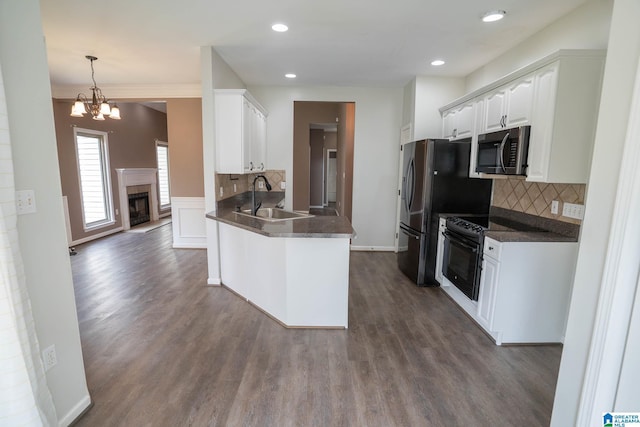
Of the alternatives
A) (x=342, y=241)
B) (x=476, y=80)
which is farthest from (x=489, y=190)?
(x=342, y=241)

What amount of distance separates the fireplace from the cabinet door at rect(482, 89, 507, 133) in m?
6.95

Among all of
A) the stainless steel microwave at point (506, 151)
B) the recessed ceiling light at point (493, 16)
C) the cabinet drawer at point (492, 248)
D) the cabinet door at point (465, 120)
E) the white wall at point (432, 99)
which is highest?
the recessed ceiling light at point (493, 16)

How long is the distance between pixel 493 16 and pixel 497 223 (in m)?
1.90

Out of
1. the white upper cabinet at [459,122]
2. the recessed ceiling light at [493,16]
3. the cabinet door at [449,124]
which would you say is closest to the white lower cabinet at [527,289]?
the white upper cabinet at [459,122]

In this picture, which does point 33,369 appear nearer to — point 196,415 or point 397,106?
point 196,415

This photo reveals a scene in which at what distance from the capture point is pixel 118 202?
21.1 feet

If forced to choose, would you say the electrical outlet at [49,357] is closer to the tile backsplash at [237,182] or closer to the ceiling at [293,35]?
the tile backsplash at [237,182]

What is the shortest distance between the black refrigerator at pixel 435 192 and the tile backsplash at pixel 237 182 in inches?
91.7

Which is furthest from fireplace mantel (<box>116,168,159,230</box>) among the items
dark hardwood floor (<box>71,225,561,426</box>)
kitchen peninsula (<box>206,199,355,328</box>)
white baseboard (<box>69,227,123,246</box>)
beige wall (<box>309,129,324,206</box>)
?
kitchen peninsula (<box>206,199,355,328</box>)

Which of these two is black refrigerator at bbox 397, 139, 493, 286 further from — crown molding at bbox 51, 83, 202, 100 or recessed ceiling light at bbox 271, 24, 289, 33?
crown molding at bbox 51, 83, 202, 100

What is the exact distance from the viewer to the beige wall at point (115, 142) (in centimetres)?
520

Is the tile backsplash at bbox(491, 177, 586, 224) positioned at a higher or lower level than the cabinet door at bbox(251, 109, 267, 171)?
lower

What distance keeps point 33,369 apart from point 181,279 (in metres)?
2.67

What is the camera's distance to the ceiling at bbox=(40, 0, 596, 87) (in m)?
2.46
